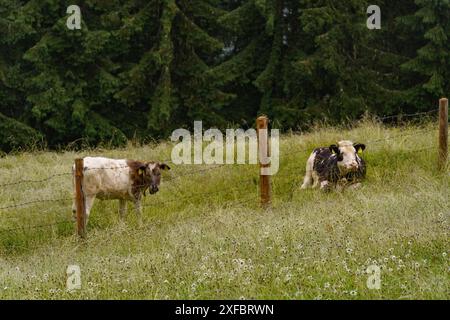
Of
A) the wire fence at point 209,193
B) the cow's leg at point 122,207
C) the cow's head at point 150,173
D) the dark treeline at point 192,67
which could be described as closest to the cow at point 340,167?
the wire fence at point 209,193

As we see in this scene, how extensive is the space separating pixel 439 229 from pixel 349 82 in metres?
15.2

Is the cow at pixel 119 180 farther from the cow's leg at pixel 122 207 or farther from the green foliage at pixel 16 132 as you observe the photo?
the green foliage at pixel 16 132

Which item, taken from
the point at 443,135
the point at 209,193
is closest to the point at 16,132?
the point at 209,193

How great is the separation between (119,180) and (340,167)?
3.57 metres

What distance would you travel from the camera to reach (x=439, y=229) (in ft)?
22.1

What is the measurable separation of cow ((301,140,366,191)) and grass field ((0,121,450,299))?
0.28m

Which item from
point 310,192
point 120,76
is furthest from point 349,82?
point 310,192

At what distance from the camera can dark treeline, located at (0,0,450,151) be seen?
21.2 m

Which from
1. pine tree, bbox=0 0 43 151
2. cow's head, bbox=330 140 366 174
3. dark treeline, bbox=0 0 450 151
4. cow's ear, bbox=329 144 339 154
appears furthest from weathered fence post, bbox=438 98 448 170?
pine tree, bbox=0 0 43 151

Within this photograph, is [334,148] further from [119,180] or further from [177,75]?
[177,75]

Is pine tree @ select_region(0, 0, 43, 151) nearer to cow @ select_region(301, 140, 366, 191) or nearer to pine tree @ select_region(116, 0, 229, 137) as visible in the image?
pine tree @ select_region(116, 0, 229, 137)

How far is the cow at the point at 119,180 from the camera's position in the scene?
33.1ft

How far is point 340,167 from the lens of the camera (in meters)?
10.7
